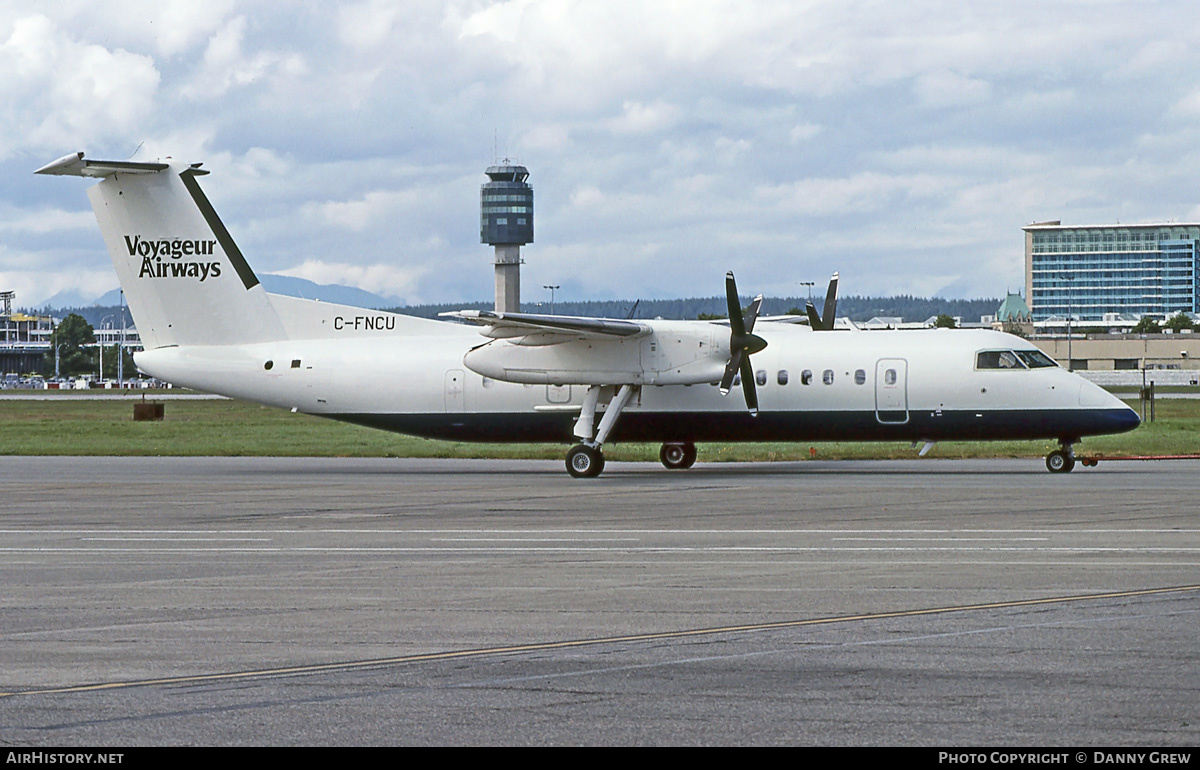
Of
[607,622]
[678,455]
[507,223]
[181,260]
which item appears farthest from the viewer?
[507,223]

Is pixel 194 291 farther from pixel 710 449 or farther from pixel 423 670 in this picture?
pixel 423 670

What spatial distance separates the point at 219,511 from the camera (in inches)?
852

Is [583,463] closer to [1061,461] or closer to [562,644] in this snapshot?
[1061,461]

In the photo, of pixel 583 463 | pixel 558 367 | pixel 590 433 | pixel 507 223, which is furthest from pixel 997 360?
pixel 507 223

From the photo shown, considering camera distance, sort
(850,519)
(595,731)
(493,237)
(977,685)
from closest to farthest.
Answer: (595,731), (977,685), (850,519), (493,237)

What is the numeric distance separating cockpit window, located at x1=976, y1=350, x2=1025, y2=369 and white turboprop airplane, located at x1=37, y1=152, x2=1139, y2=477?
5cm

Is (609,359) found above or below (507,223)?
below

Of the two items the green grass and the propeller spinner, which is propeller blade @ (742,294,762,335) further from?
the green grass

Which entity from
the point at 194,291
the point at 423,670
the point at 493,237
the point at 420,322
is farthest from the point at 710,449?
the point at 493,237

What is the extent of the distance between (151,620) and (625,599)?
3.96m

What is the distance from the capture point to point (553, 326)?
94.1 feet

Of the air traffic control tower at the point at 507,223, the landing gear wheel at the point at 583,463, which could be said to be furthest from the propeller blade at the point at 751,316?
the air traffic control tower at the point at 507,223

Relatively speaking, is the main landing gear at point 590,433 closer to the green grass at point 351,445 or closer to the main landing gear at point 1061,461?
the green grass at point 351,445

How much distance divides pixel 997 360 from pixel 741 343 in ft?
18.0
